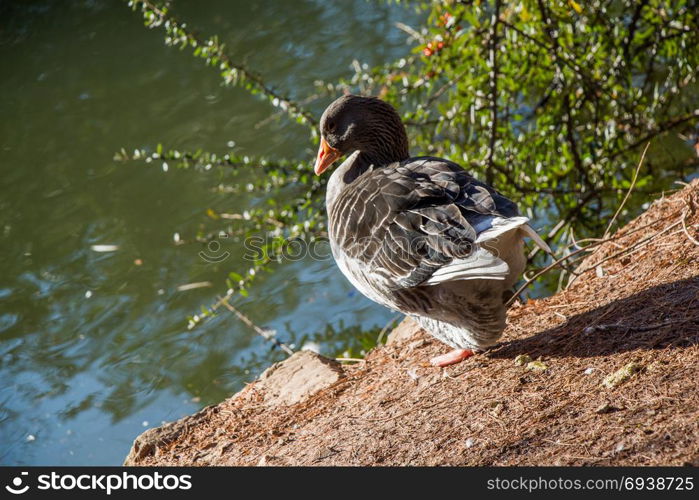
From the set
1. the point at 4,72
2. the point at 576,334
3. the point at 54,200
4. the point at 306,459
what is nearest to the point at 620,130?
the point at 576,334

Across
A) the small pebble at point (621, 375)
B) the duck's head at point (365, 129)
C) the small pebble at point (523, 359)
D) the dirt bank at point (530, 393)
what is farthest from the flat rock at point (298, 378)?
the small pebble at point (621, 375)

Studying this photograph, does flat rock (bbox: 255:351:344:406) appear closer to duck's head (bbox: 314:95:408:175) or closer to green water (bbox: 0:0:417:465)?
duck's head (bbox: 314:95:408:175)

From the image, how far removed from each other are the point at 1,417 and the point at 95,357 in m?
0.89

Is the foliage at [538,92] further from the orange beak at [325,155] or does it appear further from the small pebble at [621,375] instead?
the small pebble at [621,375]

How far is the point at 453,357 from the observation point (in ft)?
13.5

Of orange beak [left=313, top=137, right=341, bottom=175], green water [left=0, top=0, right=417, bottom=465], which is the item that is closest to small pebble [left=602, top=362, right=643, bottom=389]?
Result: orange beak [left=313, top=137, right=341, bottom=175]

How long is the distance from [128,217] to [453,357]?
5.51 meters

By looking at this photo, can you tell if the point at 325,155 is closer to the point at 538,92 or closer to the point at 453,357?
the point at 453,357

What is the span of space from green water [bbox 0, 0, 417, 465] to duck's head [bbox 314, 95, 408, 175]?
2566mm

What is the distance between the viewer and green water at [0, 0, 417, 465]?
655 centimetres

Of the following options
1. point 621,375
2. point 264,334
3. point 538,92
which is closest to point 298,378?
point 264,334

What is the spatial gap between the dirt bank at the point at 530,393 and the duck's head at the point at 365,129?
3.79ft

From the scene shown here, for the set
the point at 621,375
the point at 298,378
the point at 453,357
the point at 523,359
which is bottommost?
the point at 298,378

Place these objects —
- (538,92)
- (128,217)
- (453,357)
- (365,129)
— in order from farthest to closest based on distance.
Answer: (128,217)
(538,92)
(365,129)
(453,357)
